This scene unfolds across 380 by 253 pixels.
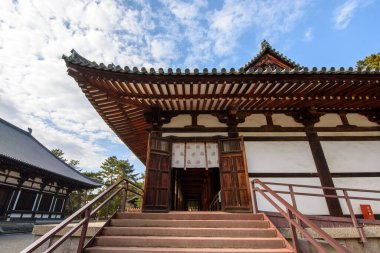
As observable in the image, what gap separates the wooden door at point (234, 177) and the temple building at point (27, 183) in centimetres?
1255

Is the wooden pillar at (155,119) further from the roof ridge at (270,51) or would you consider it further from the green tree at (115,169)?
the green tree at (115,169)

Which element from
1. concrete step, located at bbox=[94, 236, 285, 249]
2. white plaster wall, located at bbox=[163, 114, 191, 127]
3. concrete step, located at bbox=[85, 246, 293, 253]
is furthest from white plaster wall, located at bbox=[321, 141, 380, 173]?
white plaster wall, located at bbox=[163, 114, 191, 127]

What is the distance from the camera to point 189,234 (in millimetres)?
4324

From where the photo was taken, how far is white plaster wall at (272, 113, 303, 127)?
22.8 feet

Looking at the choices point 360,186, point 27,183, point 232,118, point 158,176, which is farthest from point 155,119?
point 27,183

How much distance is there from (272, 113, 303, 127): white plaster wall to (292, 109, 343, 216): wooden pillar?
149mm

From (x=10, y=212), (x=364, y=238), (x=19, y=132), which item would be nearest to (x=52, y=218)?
(x=10, y=212)

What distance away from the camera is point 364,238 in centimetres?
432

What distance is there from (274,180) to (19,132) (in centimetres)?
2300

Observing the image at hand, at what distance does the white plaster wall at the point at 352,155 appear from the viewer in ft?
20.6

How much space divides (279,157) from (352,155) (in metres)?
2.39

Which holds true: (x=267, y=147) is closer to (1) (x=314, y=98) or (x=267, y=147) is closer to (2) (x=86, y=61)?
(1) (x=314, y=98)

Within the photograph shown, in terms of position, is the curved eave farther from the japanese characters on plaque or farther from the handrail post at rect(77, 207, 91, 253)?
the handrail post at rect(77, 207, 91, 253)

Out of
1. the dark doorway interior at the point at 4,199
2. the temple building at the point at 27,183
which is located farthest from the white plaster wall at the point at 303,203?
the dark doorway interior at the point at 4,199
